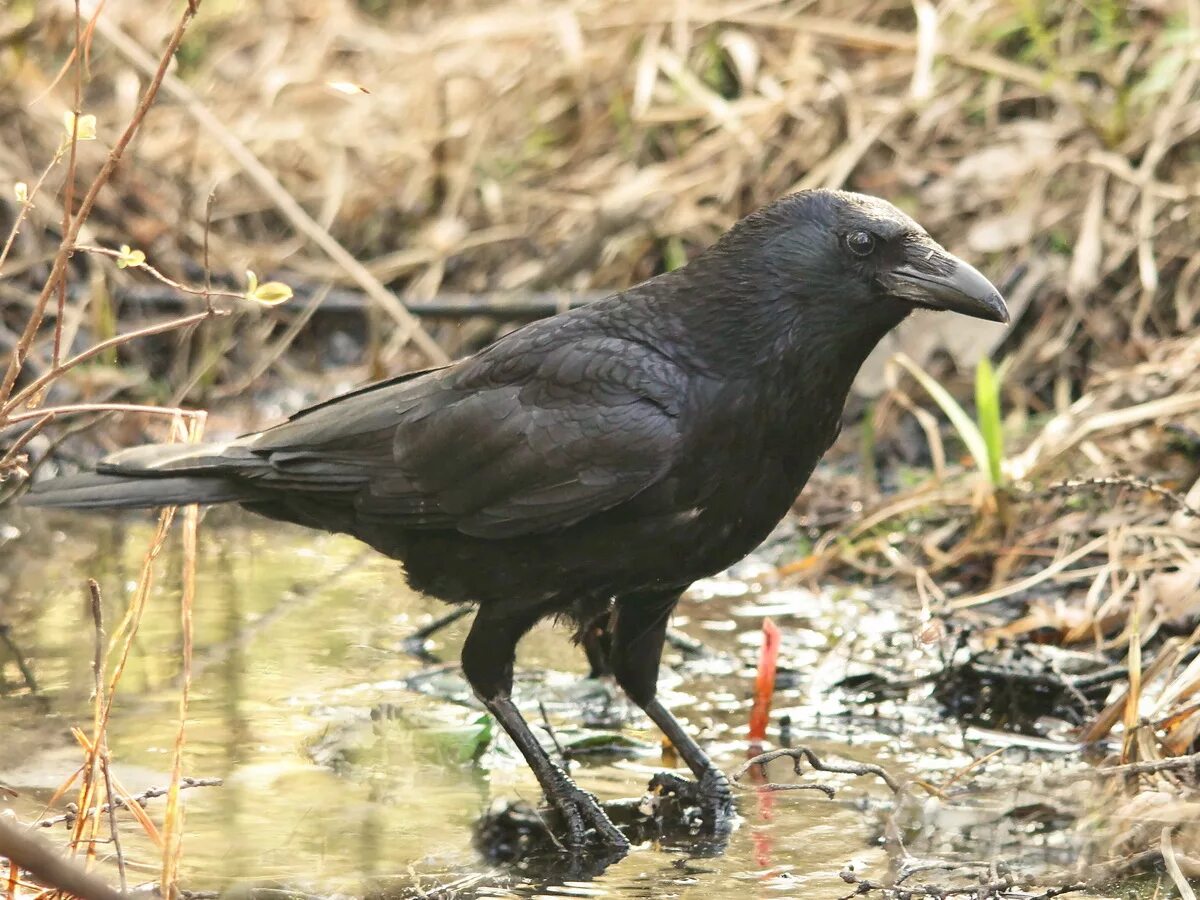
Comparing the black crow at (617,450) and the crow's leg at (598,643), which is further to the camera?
the crow's leg at (598,643)

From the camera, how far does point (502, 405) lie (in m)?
3.67

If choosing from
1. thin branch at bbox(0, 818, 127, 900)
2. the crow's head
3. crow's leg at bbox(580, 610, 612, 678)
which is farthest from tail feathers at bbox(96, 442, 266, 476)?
thin branch at bbox(0, 818, 127, 900)

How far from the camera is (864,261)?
137 inches

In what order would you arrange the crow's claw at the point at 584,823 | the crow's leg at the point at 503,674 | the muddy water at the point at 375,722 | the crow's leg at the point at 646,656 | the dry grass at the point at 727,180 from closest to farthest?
the muddy water at the point at 375,722 → the crow's claw at the point at 584,823 → the crow's leg at the point at 503,674 → the crow's leg at the point at 646,656 → the dry grass at the point at 727,180

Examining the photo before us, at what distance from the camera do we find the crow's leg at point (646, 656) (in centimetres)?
367

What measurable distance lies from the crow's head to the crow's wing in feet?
1.15

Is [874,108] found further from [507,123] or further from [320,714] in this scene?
[320,714]

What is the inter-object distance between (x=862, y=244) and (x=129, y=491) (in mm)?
1717

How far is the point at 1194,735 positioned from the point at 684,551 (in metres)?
1.06

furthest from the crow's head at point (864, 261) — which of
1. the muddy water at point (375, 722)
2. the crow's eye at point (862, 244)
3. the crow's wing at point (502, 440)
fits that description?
the muddy water at point (375, 722)

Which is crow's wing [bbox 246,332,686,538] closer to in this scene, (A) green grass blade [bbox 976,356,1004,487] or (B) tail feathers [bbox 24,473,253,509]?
(B) tail feathers [bbox 24,473,253,509]

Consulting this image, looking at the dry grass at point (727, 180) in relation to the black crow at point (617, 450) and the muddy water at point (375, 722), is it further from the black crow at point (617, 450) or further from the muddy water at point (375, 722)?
the black crow at point (617, 450)

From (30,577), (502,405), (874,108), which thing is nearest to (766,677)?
(502,405)

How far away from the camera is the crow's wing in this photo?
344 centimetres
